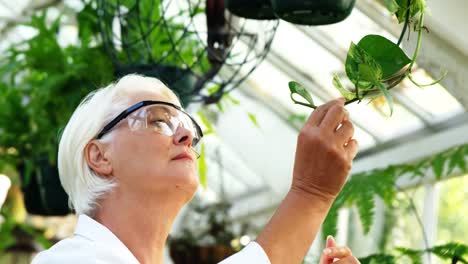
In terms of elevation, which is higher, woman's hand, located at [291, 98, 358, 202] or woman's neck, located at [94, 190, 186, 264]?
woman's hand, located at [291, 98, 358, 202]

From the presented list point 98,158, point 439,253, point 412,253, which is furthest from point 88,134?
point 412,253

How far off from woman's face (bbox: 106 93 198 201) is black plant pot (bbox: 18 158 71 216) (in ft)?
7.69

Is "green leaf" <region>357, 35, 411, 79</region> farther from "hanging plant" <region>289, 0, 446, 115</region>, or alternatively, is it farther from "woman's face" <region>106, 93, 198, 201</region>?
"woman's face" <region>106, 93, 198, 201</region>

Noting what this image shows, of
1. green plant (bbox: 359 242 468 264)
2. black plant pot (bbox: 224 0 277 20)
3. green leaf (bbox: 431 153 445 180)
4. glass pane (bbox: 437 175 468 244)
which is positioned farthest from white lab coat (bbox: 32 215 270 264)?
glass pane (bbox: 437 175 468 244)

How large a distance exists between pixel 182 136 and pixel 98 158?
0.14 m

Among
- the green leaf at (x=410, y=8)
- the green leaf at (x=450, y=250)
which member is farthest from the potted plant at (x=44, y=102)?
the green leaf at (x=410, y=8)

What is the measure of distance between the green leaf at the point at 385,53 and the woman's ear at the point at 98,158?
1.55 ft

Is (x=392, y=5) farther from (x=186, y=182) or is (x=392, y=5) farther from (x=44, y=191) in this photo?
(x=44, y=191)

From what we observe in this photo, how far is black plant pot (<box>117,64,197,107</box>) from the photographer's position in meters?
2.85

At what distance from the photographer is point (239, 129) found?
6527mm

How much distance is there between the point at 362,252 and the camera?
17.5ft

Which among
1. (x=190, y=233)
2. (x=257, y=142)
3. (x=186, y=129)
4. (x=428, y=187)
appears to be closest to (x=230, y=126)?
(x=257, y=142)

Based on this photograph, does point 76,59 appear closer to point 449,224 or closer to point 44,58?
point 44,58

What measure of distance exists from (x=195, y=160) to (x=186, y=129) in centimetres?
5
